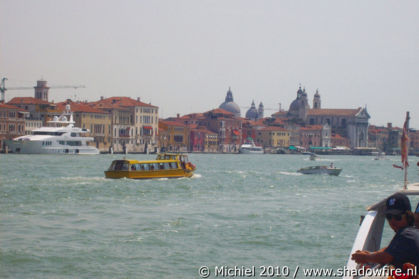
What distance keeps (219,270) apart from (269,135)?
5200 inches

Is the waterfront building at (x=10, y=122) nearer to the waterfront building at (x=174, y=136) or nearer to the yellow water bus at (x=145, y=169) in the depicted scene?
the waterfront building at (x=174, y=136)

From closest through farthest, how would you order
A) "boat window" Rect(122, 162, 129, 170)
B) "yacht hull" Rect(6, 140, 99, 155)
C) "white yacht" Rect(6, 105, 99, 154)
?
"boat window" Rect(122, 162, 129, 170) < "yacht hull" Rect(6, 140, 99, 155) < "white yacht" Rect(6, 105, 99, 154)

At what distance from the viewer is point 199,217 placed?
20.3m

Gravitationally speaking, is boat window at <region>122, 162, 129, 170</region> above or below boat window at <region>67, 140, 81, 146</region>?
below

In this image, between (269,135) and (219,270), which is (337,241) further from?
(269,135)

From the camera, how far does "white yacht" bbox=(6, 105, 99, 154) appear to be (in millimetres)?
88000

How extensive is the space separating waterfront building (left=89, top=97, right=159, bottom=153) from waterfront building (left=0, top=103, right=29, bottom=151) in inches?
607

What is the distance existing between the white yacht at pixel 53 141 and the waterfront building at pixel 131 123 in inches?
674

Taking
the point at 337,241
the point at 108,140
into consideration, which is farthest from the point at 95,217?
the point at 108,140

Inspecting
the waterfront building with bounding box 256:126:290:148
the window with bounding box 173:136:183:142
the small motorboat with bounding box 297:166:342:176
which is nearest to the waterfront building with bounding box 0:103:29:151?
the window with bounding box 173:136:183:142

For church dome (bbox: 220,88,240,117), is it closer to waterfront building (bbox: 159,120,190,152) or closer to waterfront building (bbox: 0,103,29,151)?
waterfront building (bbox: 159,120,190,152)

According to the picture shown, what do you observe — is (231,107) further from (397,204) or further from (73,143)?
(397,204)

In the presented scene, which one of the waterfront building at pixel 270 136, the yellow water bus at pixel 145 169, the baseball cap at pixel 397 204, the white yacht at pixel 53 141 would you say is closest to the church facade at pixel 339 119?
the waterfront building at pixel 270 136

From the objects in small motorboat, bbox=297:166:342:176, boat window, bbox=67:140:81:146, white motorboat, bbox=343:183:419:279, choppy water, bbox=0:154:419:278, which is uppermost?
boat window, bbox=67:140:81:146
